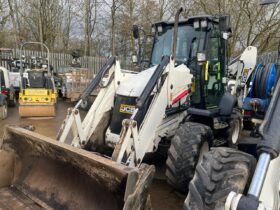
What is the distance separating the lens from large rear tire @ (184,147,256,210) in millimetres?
2008

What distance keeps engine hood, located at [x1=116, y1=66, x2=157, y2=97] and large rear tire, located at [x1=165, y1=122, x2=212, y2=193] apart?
0.81 metres

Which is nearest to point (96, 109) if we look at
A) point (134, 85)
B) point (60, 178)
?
point (134, 85)

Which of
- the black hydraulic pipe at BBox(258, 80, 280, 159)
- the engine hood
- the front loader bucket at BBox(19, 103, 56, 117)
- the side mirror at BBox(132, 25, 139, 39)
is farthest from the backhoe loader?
the front loader bucket at BBox(19, 103, 56, 117)

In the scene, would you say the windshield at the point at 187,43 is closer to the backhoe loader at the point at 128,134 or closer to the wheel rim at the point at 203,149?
the backhoe loader at the point at 128,134

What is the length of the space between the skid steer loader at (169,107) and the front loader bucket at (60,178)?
0.38m

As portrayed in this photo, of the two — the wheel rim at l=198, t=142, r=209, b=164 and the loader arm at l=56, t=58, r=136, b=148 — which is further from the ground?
the loader arm at l=56, t=58, r=136, b=148

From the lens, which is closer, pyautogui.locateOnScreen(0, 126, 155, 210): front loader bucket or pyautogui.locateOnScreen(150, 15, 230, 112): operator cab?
pyautogui.locateOnScreen(0, 126, 155, 210): front loader bucket

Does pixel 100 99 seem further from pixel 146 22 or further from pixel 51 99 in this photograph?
pixel 146 22

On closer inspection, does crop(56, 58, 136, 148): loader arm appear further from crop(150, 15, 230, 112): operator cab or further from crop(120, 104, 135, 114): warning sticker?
crop(150, 15, 230, 112): operator cab

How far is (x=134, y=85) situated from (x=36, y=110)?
599cm

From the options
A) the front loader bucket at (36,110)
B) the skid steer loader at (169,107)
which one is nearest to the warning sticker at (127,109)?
the skid steer loader at (169,107)

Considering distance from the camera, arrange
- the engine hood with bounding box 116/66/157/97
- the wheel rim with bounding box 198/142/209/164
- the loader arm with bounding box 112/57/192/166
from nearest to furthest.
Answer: the loader arm with bounding box 112/57/192/166 → the wheel rim with bounding box 198/142/209/164 → the engine hood with bounding box 116/66/157/97

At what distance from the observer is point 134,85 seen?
13.8 ft

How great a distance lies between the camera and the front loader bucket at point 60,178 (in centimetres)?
238
